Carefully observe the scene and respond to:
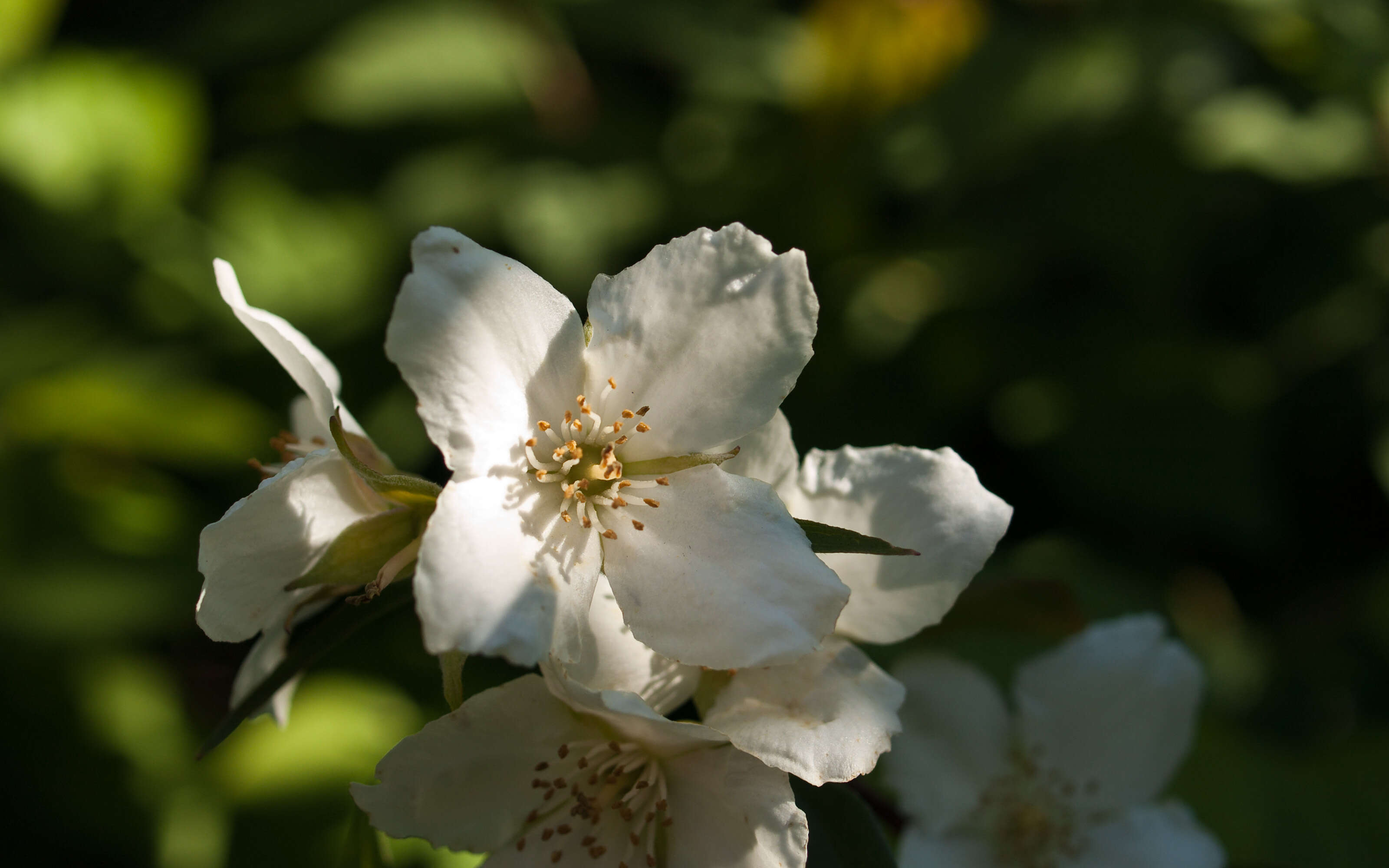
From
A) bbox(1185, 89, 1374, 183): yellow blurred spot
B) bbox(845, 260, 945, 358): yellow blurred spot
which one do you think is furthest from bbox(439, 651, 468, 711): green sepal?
bbox(1185, 89, 1374, 183): yellow blurred spot

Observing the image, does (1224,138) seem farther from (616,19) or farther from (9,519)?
(9,519)

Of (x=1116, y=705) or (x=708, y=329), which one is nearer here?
(x=708, y=329)

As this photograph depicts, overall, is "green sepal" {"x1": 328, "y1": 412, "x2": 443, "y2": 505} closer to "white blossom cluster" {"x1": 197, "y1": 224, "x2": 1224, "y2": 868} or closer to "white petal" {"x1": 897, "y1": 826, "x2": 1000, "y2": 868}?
"white blossom cluster" {"x1": 197, "y1": 224, "x2": 1224, "y2": 868}

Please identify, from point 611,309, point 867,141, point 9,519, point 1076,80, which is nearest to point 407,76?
point 867,141

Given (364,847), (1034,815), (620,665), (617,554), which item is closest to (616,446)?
(617,554)

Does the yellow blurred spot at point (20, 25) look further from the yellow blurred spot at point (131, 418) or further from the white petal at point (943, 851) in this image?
the white petal at point (943, 851)

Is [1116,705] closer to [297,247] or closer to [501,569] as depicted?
[501,569]

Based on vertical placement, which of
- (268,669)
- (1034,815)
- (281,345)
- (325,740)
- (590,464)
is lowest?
(325,740)
